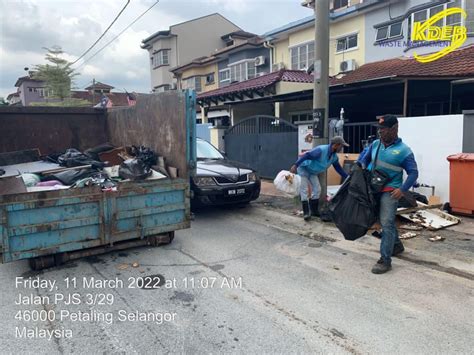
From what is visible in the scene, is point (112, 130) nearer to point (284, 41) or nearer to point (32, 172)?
point (32, 172)

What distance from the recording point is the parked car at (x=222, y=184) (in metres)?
6.93

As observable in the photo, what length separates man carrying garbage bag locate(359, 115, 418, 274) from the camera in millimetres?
4121

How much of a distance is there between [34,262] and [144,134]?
269cm

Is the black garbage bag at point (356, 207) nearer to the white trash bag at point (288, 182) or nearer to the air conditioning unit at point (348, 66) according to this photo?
the white trash bag at point (288, 182)

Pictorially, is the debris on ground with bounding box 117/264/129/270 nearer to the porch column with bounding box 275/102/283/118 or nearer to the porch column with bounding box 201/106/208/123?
the porch column with bounding box 275/102/283/118

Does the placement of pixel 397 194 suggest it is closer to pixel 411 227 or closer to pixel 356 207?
pixel 356 207

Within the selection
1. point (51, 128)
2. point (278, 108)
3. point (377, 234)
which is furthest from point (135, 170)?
point (278, 108)

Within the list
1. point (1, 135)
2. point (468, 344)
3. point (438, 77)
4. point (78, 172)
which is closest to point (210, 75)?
point (438, 77)

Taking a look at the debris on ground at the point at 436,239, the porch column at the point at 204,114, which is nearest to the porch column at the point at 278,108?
the porch column at the point at 204,114

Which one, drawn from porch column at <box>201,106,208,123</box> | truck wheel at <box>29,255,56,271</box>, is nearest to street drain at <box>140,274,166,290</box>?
truck wheel at <box>29,255,56,271</box>

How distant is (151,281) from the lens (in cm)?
412

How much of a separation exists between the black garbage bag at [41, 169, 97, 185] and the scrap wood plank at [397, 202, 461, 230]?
4.78m

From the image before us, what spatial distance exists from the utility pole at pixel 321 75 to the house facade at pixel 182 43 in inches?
1060

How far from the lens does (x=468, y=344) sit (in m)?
2.84
